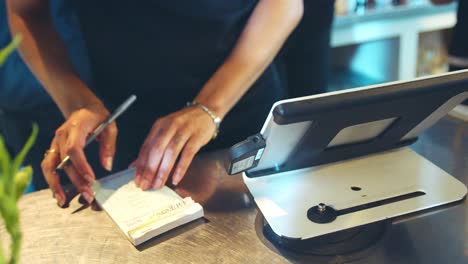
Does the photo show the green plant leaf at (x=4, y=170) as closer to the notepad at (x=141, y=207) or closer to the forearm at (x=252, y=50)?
the notepad at (x=141, y=207)

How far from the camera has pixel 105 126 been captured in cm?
78

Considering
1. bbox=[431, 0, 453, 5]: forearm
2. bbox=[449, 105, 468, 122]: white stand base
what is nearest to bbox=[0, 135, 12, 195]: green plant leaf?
bbox=[449, 105, 468, 122]: white stand base

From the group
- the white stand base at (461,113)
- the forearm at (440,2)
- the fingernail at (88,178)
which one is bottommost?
the fingernail at (88,178)

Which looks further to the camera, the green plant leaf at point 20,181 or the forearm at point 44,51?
the forearm at point 44,51

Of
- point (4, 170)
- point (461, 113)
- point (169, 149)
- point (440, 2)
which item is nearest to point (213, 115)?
point (169, 149)

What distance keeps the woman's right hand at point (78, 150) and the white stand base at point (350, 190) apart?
22cm

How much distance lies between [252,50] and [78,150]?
1.03 feet

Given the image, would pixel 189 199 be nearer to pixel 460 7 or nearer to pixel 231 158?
pixel 231 158

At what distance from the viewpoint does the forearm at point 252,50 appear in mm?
834

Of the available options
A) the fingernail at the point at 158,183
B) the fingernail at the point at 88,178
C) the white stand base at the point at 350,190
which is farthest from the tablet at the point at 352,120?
the fingernail at the point at 88,178

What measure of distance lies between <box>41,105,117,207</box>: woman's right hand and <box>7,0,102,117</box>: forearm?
6 cm

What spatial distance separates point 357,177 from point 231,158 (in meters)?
0.18

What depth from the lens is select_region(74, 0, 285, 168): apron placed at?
855mm

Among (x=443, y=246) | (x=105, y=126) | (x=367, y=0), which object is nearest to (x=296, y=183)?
(x=443, y=246)
